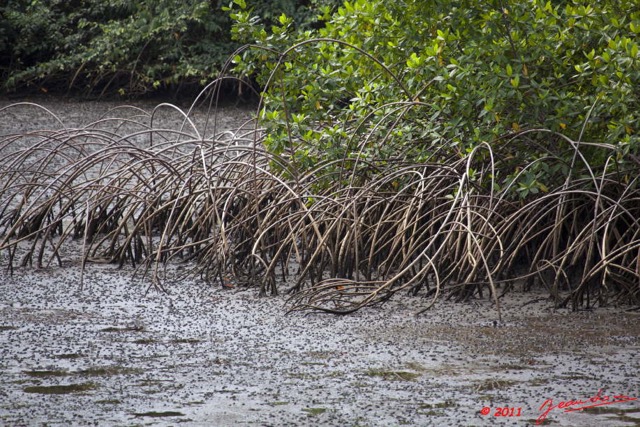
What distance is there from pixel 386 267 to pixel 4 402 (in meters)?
2.41

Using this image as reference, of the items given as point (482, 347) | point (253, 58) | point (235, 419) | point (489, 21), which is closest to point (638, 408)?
point (482, 347)

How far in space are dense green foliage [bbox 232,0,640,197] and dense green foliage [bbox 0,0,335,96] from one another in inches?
265

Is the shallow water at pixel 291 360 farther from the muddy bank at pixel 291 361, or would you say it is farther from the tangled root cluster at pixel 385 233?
the tangled root cluster at pixel 385 233

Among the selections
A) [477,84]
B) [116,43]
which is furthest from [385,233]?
[116,43]

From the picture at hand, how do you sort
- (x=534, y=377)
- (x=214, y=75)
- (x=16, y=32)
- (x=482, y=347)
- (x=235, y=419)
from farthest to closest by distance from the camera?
(x=16, y=32) < (x=214, y=75) < (x=482, y=347) < (x=534, y=377) < (x=235, y=419)

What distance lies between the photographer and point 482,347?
4191 millimetres

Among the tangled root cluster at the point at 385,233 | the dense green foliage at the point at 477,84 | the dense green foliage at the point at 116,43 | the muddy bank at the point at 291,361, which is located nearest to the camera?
the muddy bank at the point at 291,361

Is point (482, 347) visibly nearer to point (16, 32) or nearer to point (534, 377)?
point (534, 377)

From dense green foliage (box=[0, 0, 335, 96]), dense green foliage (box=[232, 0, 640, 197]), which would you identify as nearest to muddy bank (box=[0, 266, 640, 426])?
dense green foliage (box=[232, 0, 640, 197])

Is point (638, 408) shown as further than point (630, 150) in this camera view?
No

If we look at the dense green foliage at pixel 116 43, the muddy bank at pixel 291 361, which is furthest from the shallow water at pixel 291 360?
the dense green foliage at pixel 116 43

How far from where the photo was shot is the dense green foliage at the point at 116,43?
13.0 metres

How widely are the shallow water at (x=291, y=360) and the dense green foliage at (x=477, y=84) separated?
2.73 ft

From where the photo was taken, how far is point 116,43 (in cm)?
1299
